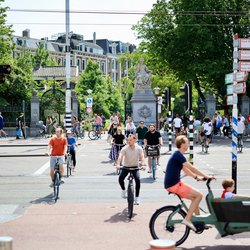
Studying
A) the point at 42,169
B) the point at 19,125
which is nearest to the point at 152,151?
the point at 42,169

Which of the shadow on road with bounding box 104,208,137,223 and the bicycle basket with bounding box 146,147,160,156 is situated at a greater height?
the bicycle basket with bounding box 146,147,160,156

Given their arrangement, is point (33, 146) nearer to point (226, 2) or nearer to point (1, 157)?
point (1, 157)

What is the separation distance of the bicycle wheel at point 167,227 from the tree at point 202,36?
108 feet

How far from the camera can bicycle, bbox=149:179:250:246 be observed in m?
7.61

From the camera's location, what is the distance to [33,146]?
3066cm

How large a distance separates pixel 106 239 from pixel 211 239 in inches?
66.2

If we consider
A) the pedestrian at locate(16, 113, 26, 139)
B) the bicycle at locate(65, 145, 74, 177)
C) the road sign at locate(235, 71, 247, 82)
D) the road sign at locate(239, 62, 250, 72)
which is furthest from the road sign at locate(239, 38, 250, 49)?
the pedestrian at locate(16, 113, 26, 139)

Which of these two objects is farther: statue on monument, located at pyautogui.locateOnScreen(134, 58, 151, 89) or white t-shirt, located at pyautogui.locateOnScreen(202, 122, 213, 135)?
statue on monument, located at pyautogui.locateOnScreen(134, 58, 151, 89)

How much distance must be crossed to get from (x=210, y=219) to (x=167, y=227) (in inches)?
26.6

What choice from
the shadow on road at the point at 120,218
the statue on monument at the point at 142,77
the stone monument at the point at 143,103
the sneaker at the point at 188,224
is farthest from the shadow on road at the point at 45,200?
the statue on monument at the point at 142,77

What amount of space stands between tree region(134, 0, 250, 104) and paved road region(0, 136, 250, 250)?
21947mm

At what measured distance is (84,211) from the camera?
10.9 meters

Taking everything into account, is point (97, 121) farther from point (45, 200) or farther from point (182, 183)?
point (182, 183)

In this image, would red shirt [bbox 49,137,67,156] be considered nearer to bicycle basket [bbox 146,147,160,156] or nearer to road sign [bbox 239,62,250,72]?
bicycle basket [bbox 146,147,160,156]
